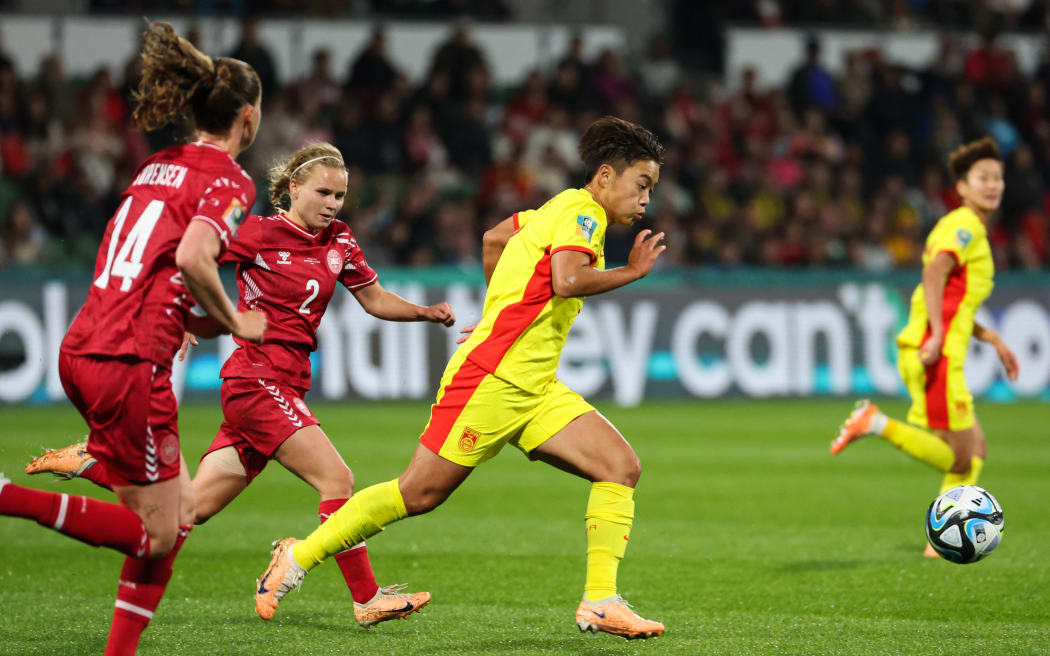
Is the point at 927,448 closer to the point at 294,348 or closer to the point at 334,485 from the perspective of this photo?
the point at 334,485

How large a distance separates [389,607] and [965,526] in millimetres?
2843

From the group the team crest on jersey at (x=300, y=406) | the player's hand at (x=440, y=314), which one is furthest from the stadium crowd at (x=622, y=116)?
the team crest on jersey at (x=300, y=406)

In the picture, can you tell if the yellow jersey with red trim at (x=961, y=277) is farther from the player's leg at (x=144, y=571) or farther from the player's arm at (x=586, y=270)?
the player's leg at (x=144, y=571)

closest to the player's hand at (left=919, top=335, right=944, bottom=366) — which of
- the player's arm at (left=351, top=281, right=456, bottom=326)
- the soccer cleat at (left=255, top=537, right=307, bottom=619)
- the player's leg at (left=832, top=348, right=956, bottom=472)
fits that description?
the player's leg at (left=832, top=348, right=956, bottom=472)

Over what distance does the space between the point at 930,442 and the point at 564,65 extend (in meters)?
12.0

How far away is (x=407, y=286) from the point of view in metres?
14.7

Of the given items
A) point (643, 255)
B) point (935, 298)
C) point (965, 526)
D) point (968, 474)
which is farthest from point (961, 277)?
point (643, 255)

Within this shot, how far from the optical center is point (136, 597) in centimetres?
433

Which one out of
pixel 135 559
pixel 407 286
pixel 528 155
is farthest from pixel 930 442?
pixel 528 155

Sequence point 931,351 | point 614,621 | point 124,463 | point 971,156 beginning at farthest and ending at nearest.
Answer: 1. point 971,156
2. point 931,351
3. point 614,621
4. point 124,463

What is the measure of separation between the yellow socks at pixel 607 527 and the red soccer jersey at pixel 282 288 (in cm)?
147

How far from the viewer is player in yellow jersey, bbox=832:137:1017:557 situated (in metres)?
7.43

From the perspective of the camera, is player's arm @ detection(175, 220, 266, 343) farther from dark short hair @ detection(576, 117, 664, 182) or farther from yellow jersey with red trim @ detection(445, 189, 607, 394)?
dark short hair @ detection(576, 117, 664, 182)

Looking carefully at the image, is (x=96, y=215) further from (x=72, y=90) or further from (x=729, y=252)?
(x=729, y=252)
